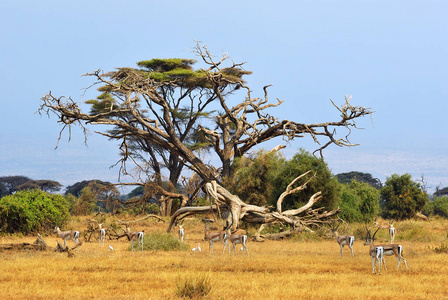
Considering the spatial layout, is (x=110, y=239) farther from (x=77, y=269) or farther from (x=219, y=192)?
(x=77, y=269)

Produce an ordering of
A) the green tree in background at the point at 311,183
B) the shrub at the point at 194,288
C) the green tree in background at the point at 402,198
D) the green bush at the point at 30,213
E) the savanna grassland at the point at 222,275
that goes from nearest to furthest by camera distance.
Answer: the shrub at the point at 194,288, the savanna grassland at the point at 222,275, the green bush at the point at 30,213, the green tree in background at the point at 311,183, the green tree in background at the point at 402,198

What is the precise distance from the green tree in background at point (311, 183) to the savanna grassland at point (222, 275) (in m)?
7.60

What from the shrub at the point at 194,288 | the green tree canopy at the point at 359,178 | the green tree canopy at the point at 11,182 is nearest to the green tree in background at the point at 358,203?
the shrub at the point at 194,288

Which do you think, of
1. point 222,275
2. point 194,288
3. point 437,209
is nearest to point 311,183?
point 222,275

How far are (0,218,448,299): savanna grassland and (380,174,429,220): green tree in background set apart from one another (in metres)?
21.1

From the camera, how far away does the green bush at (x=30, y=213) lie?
2180 cm

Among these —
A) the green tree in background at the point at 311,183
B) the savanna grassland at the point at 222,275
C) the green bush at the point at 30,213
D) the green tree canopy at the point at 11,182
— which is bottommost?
the savanna grassland at the point at 222,275

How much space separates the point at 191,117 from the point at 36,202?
18832 mm

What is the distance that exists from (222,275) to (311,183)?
13.5 metres

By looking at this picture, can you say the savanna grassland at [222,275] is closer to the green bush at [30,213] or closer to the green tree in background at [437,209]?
the green bush at [30,213]

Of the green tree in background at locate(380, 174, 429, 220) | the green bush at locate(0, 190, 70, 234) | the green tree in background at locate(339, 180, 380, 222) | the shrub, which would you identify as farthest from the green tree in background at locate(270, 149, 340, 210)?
the shrub

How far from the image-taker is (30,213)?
22.0m

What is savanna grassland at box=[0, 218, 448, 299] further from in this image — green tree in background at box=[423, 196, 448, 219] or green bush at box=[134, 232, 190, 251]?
green tree in background at box=[423, 196, 448, 219]

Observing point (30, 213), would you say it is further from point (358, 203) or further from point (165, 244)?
point (358, 203)
